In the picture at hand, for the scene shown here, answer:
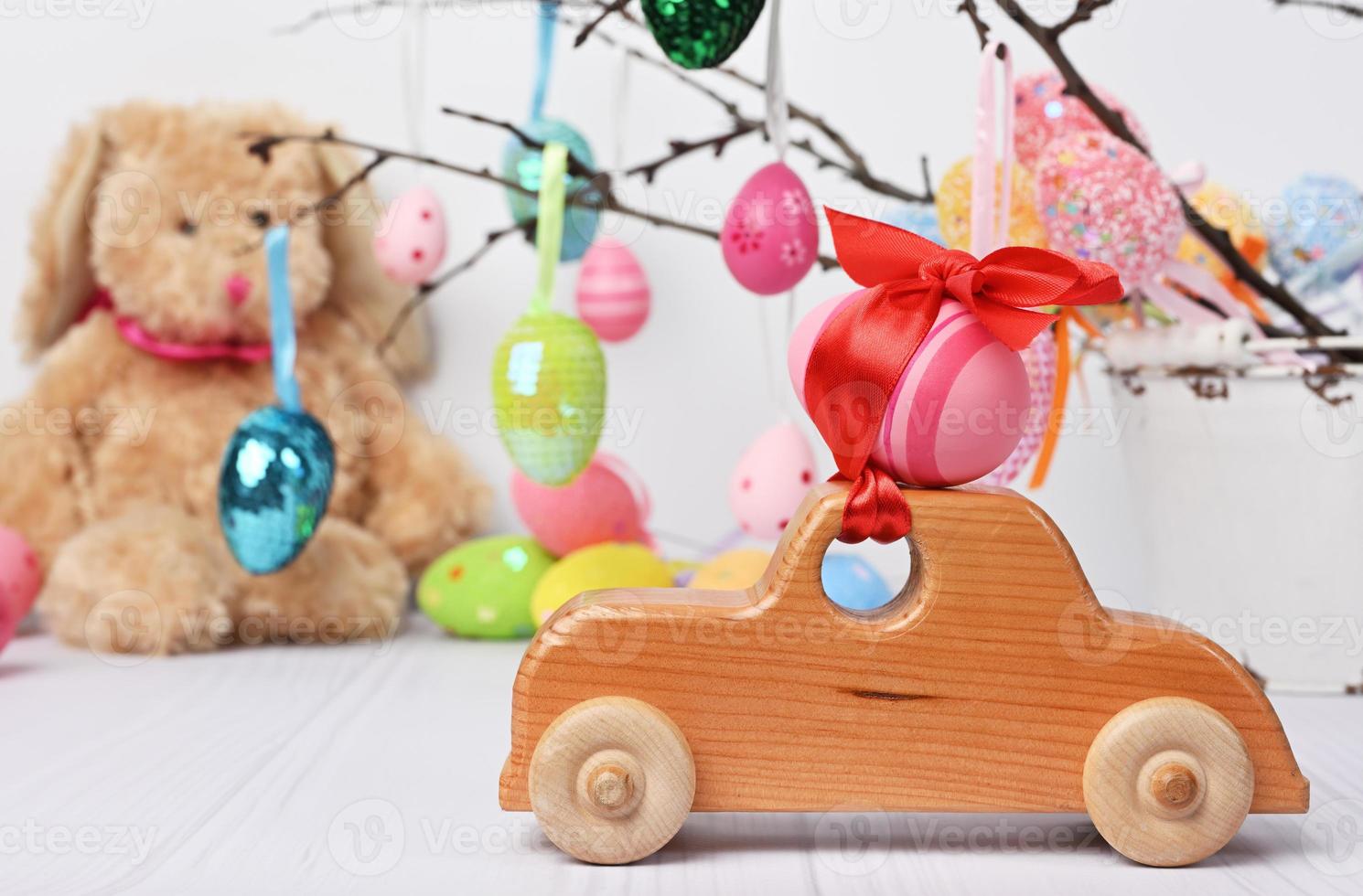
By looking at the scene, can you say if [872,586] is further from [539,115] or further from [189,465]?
[189,465]

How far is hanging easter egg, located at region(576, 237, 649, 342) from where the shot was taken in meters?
1.21

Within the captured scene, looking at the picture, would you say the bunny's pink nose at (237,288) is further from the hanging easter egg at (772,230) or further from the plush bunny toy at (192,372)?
the hanging easter egg at (772,230)

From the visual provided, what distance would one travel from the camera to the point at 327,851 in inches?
26.7

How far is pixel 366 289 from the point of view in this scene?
1.46 meters

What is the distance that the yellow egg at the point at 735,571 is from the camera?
3.71 ft

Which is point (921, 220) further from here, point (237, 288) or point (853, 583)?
point (237, 288)

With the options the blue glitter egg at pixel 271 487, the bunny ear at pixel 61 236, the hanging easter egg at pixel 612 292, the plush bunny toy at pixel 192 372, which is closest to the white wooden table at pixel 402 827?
the blue glitter egg at pixel 271 487

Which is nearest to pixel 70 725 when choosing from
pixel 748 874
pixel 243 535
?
pixel 243 535

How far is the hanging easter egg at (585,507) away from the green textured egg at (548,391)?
237mm

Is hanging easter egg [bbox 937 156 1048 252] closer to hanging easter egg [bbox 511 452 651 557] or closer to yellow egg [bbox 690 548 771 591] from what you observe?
yellow egg [bbox 690 548 771 591]

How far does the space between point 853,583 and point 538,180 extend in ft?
1.42

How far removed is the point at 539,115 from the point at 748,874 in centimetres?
81


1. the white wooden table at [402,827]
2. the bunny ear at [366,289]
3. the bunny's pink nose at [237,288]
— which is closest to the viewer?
the white wooden table at [402,827]

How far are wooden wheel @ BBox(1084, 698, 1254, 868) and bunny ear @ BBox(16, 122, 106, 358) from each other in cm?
109
